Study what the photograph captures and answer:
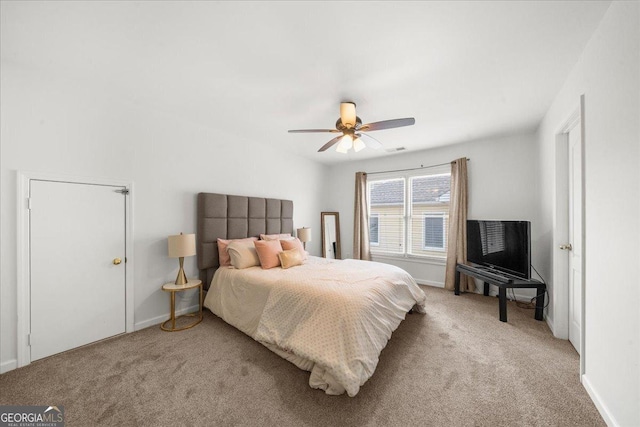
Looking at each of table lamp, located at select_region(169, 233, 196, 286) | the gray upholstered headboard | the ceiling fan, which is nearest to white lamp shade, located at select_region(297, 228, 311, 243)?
the gray upholstered headboard

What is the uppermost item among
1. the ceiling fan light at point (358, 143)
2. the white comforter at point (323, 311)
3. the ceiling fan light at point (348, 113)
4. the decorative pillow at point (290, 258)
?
the ceiling fan light at point (348, 113)

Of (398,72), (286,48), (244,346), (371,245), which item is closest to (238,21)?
(286,48)

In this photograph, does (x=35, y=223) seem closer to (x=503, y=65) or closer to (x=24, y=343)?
(x=24, y=343)

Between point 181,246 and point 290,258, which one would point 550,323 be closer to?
point 290,258

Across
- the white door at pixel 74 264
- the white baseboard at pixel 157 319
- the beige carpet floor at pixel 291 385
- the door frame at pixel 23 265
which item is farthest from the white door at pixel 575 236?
the door frame at pixel 23 265

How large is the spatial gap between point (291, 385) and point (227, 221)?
238 cm

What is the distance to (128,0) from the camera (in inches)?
56.5

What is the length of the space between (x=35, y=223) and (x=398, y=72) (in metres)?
3.56

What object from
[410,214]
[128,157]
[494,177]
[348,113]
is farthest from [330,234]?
[128,157]

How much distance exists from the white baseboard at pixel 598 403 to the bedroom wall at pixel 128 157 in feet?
13.1

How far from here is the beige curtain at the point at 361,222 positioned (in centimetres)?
512

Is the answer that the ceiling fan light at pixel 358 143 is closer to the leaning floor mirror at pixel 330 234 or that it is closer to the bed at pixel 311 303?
the bed at pixel 311 303

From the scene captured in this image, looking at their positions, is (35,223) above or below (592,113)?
below

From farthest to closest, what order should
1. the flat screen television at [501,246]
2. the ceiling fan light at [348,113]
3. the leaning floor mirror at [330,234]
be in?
the leaning floor mirror at [330,234], the flat screen television at [501,246], the ceiling fan light at [348,113]
